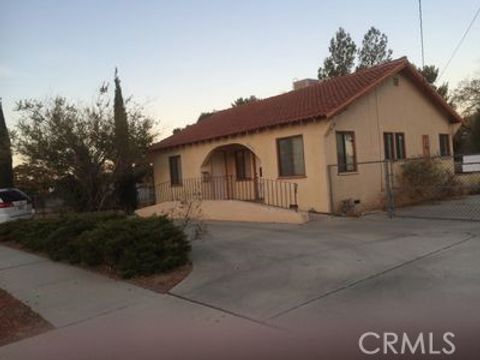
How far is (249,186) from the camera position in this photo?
62.0 feet

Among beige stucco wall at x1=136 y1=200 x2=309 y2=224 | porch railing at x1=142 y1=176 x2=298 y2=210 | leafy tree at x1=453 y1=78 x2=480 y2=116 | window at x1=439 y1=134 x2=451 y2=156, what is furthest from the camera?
leafy tree at x1=453 y1=78 x2=480 y2=116

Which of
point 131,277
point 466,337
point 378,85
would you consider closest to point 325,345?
point 466,337

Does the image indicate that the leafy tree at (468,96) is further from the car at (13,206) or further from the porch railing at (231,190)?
the car at (13,206)

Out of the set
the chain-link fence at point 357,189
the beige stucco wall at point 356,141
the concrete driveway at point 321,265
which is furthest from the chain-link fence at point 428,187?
the concrete driveway at point 321,265

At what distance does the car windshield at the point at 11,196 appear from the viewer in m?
16.1

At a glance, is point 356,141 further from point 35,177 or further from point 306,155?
point 35,177

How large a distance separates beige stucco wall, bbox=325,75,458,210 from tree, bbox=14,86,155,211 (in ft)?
27.3

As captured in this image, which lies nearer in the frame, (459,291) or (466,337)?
(466,337)

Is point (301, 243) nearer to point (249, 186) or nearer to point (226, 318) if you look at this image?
point (226, 318)

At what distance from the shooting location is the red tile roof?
15.1m

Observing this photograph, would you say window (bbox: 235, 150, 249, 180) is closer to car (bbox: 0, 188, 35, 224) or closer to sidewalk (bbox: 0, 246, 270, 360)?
car (bbox: 0, 188, 35, 224)

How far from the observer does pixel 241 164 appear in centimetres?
1956

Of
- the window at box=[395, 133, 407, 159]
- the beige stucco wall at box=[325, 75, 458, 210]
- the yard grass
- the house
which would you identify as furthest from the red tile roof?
the yard grass

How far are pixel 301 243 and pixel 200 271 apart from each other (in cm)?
266
